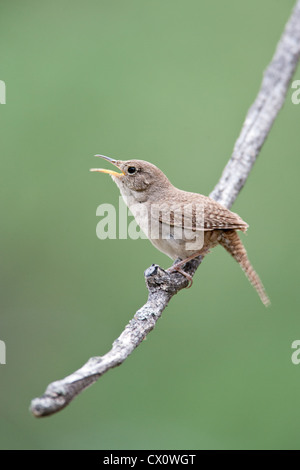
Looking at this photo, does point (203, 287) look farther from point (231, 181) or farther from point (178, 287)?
point (178, 287)

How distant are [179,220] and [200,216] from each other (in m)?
0.11

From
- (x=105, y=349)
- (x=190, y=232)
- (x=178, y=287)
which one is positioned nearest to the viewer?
(x=178, y=287)

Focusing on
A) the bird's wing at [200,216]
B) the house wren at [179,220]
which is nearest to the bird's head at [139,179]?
the house wren at [179,220]

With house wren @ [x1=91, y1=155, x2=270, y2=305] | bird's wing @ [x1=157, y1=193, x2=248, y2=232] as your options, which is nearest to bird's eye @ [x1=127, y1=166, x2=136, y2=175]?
house wren @ [x1=91, y1=155, x2=270, y2=305]

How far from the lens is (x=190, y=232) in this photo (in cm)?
285

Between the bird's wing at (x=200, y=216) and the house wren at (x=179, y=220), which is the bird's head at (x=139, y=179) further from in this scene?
the bird's wing at (x=200, y=216)

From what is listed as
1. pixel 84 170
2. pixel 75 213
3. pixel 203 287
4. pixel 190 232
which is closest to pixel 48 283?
pixel 75 213

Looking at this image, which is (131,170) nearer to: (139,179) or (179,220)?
(139,179)

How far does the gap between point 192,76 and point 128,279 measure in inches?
75.9

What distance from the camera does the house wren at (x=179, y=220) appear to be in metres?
2.85

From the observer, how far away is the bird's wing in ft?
9.25

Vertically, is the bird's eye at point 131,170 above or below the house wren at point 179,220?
above

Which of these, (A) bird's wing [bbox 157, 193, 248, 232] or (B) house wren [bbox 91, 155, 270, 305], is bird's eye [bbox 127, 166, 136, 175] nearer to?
(B) house wren [bbox 91, 155, 270, 305]

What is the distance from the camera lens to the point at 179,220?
9.42ft
